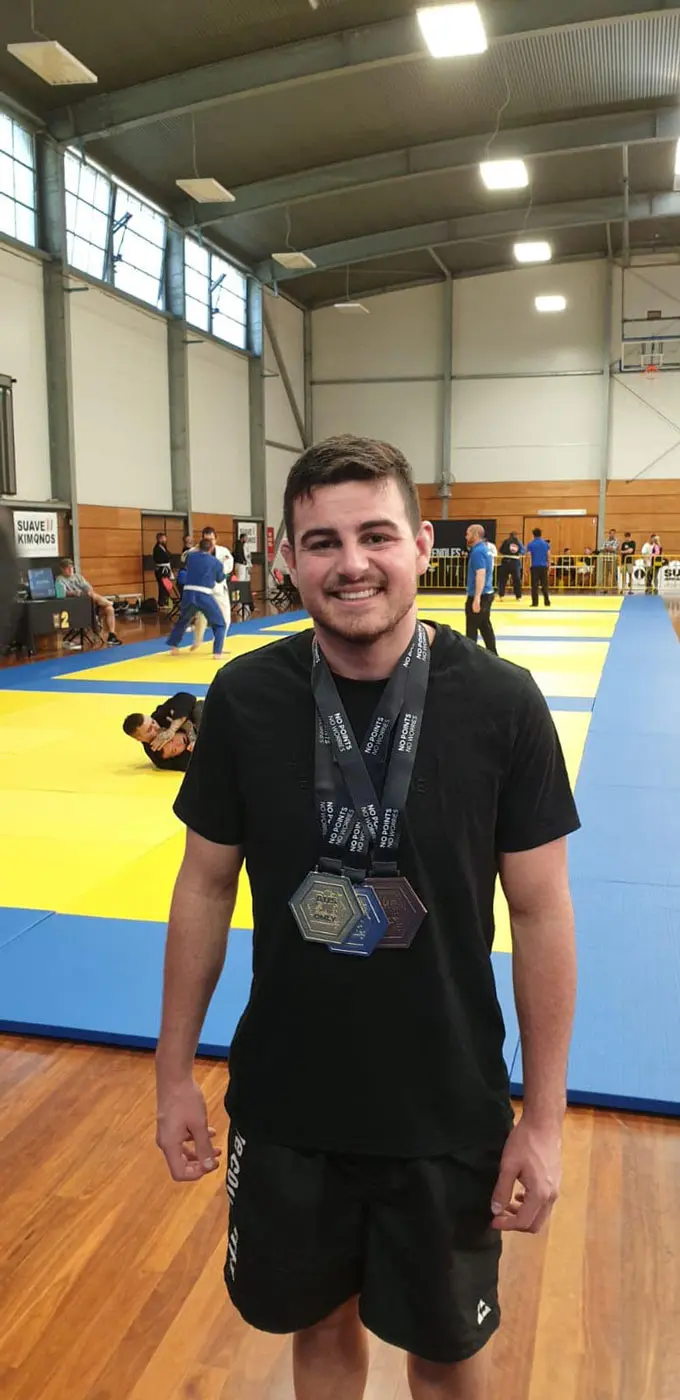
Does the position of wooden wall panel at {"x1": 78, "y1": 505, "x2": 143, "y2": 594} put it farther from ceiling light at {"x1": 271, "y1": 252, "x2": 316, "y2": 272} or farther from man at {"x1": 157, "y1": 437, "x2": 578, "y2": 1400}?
man at {"x1": 157, "y1": 437, "x2": 578, "y2": 1400}

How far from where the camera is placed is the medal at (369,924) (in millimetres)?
1581

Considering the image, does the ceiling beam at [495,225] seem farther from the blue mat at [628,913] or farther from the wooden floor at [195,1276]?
the wooden floor at [195,1276]

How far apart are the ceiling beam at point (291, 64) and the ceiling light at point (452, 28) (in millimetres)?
2290

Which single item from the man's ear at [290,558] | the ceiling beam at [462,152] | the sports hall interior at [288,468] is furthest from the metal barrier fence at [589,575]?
the man's ear at [290,558]

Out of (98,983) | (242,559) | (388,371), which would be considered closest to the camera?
(98,983)

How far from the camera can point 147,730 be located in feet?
24.4

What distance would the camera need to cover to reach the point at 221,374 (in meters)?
26.0

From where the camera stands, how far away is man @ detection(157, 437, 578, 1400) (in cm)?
161

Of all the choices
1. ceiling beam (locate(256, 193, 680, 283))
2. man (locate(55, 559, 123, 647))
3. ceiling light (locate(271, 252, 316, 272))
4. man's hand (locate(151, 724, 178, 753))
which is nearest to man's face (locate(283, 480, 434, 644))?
man's hand (locate(151, 724, 178, 753))

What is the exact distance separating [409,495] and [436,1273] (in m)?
1.25

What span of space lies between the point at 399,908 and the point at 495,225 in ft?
87.4

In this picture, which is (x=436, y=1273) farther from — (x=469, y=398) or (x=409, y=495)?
(x=469, y=398)

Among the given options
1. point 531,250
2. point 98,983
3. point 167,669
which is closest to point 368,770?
point 98,983

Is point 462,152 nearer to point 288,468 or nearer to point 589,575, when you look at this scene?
point 288,468
